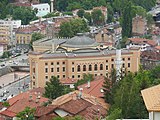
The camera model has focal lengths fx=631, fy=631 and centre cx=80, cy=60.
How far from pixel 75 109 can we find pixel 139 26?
29.1m

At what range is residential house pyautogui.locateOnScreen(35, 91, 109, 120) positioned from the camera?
16547mm

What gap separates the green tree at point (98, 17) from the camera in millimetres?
50125

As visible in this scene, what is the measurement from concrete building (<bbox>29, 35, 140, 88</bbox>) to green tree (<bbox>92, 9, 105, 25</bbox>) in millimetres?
20263

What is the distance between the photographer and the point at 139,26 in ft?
150

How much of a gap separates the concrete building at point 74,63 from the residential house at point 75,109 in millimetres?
9755

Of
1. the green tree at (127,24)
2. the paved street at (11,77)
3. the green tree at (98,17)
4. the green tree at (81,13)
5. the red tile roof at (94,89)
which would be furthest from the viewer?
the green tree at (81,13)

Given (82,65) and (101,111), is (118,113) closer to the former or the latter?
(101,111)

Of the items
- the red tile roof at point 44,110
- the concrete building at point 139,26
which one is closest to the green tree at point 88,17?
the concrete building at point 139,26

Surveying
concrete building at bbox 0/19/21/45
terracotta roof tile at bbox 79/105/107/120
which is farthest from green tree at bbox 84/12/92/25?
terracotta roof tile at bbox 79/105/107/120

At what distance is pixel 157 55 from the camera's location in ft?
111

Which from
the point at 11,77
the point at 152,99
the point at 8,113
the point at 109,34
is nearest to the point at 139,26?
the point at 109,34

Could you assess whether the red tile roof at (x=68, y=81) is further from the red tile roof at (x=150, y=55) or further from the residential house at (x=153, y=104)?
the residential house at (x=153, y=104)

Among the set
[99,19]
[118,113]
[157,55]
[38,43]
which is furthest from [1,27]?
[118,113]

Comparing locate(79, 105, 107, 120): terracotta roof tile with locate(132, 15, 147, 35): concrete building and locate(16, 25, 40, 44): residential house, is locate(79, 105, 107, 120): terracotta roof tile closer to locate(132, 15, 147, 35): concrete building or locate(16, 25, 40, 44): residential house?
locate(16, 25, 40, 44): residential house
